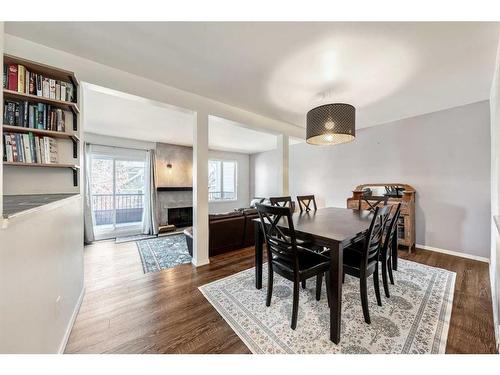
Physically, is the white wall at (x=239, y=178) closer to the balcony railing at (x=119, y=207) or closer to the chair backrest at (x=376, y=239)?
the balcony railing at (x=119, y=207)

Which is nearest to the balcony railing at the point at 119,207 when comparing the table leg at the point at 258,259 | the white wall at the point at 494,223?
the table leg at the point at 258,259

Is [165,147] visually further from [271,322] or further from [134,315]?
[271,322]

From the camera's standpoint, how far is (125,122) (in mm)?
3846

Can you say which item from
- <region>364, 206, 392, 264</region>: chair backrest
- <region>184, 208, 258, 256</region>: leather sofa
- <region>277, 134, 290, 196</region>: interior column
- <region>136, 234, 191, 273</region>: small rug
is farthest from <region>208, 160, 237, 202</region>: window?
<region>364, 206, 392, 264</region>: chair backrest

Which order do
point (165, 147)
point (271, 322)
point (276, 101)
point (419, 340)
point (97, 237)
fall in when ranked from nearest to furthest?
point (419, 340) → point (271, 322) → point (276, 101) → point (97, 237) → point (165, 147)

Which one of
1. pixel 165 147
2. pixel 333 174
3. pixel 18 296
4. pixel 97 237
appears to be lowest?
pixel 97 237

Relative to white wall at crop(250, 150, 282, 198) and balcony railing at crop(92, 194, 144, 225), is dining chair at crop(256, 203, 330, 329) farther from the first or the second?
balcony railing at crop(92, 194, 144, 225)

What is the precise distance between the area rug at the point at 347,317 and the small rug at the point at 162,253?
985mm

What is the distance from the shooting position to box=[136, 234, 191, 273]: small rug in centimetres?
286

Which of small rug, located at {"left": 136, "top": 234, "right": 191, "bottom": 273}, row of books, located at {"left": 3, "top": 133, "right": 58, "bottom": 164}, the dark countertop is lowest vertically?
small rug, located at {"left": 136, "top": 234, "right": 191, "bottom": 273}

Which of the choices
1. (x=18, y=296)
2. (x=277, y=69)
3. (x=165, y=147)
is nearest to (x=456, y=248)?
(x=277, y=69)

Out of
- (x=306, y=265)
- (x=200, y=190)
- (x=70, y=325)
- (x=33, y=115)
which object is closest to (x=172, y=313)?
(x=70, y=325)

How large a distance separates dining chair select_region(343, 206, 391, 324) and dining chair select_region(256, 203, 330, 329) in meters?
0.23

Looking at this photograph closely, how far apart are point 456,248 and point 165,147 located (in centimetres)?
639
